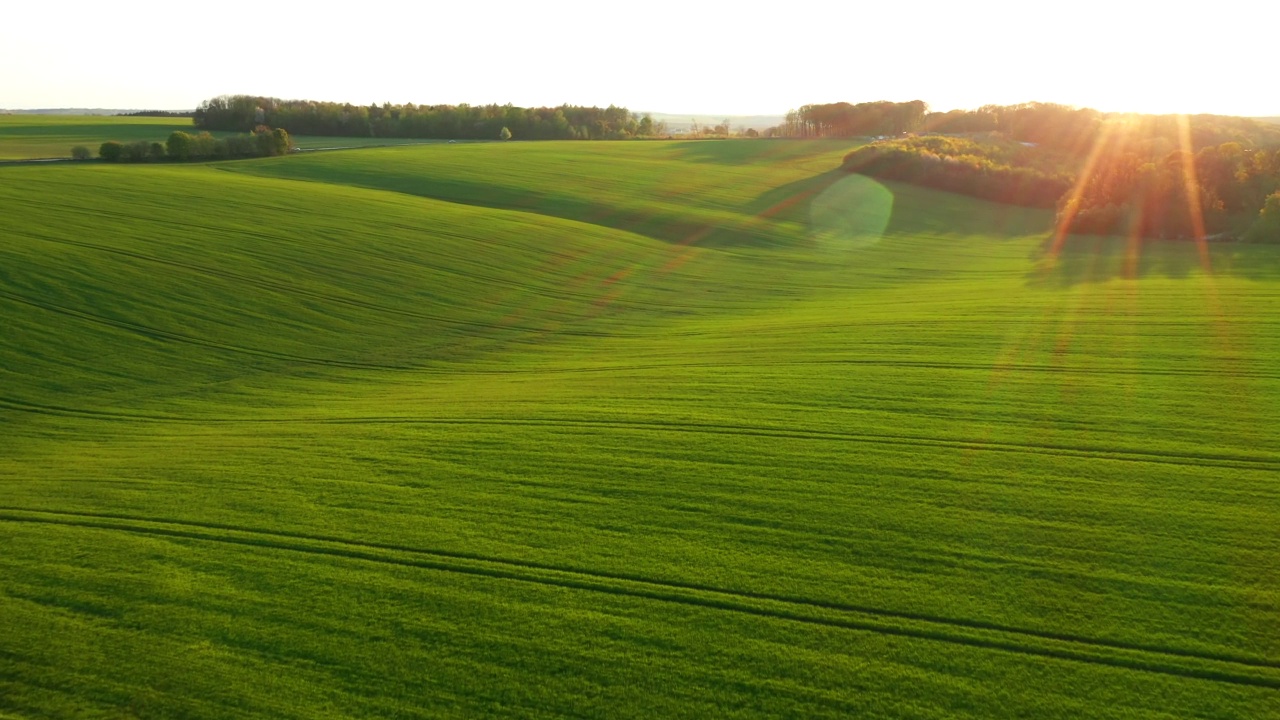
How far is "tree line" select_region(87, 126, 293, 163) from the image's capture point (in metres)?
47.4

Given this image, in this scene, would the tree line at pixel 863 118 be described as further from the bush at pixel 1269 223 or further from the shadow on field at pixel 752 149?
the bush at pixel 1269 223

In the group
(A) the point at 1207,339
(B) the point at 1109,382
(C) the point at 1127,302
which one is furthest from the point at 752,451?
(C) the point at 1127,302

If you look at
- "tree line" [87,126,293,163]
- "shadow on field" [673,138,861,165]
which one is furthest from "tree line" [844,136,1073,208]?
"tree line" [87,126,293,163]

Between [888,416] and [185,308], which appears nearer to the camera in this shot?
[888,416]

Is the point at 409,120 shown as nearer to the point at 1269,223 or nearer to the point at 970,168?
the point at 970,168

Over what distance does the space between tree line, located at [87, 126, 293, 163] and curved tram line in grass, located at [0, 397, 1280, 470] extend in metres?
36.3

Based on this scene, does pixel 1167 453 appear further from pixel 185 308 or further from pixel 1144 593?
pixel 185 308

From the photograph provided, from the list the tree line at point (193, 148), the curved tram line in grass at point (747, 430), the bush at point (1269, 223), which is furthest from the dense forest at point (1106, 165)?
the tree line at point (193, 148)

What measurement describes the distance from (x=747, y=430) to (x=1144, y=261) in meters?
24.9

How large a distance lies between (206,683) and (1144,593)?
8.36 metres

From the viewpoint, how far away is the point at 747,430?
43.4ft

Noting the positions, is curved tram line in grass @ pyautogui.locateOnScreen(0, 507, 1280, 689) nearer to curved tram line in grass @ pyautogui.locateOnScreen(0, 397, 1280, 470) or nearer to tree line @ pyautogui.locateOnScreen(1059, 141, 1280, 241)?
curved tram line in grass @ pyautogui.locateOnScreen(0, 397, 1280, 470)

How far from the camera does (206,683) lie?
732 cm

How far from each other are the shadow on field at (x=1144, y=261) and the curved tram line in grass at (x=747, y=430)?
53.5 ft
